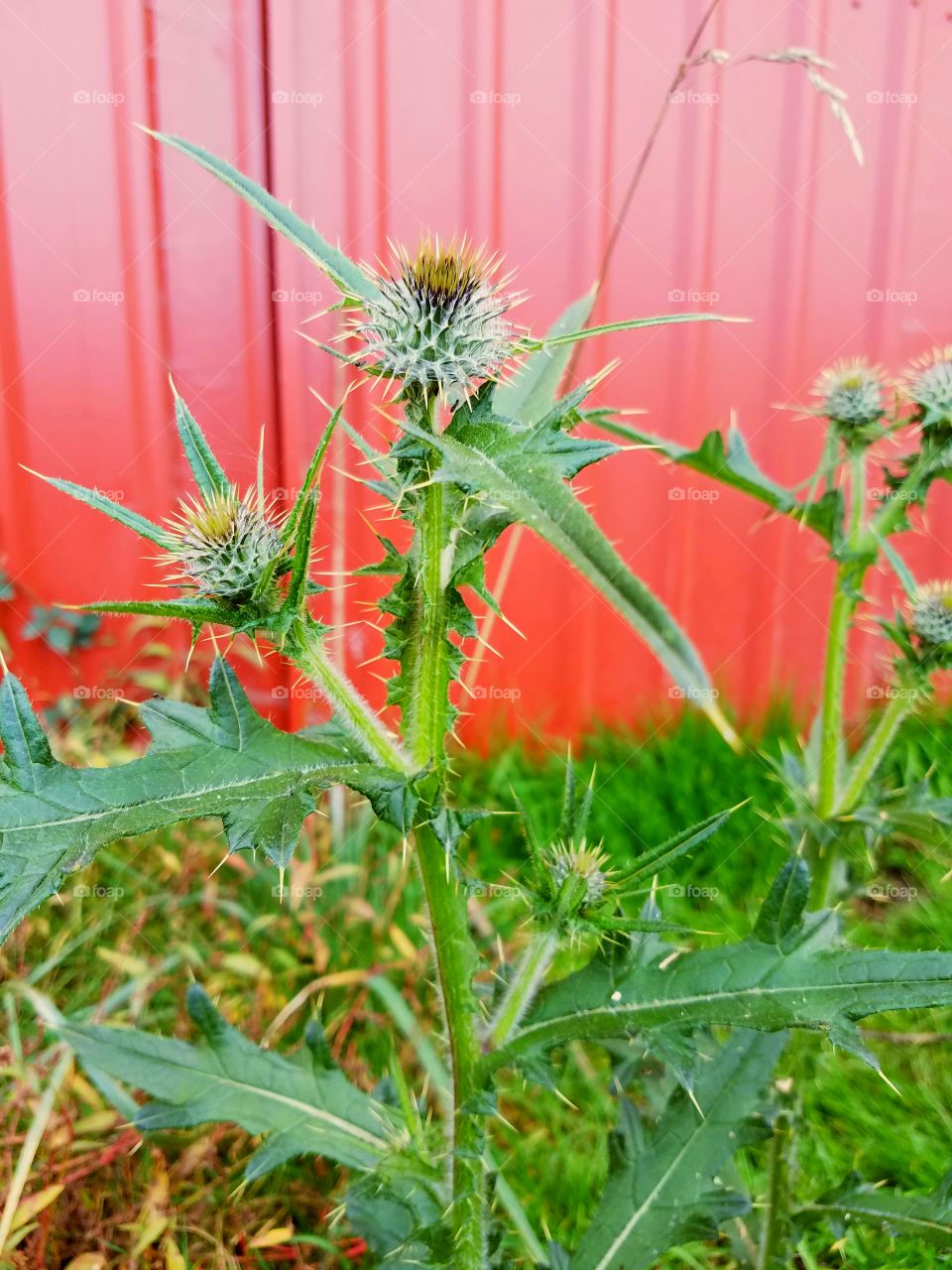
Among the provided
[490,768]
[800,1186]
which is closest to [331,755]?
[800,1186]

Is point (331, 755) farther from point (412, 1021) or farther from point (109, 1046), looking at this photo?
Result: point (412, 1021)

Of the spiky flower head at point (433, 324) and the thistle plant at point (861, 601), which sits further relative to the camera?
the thistle plant at point (861, 601)
